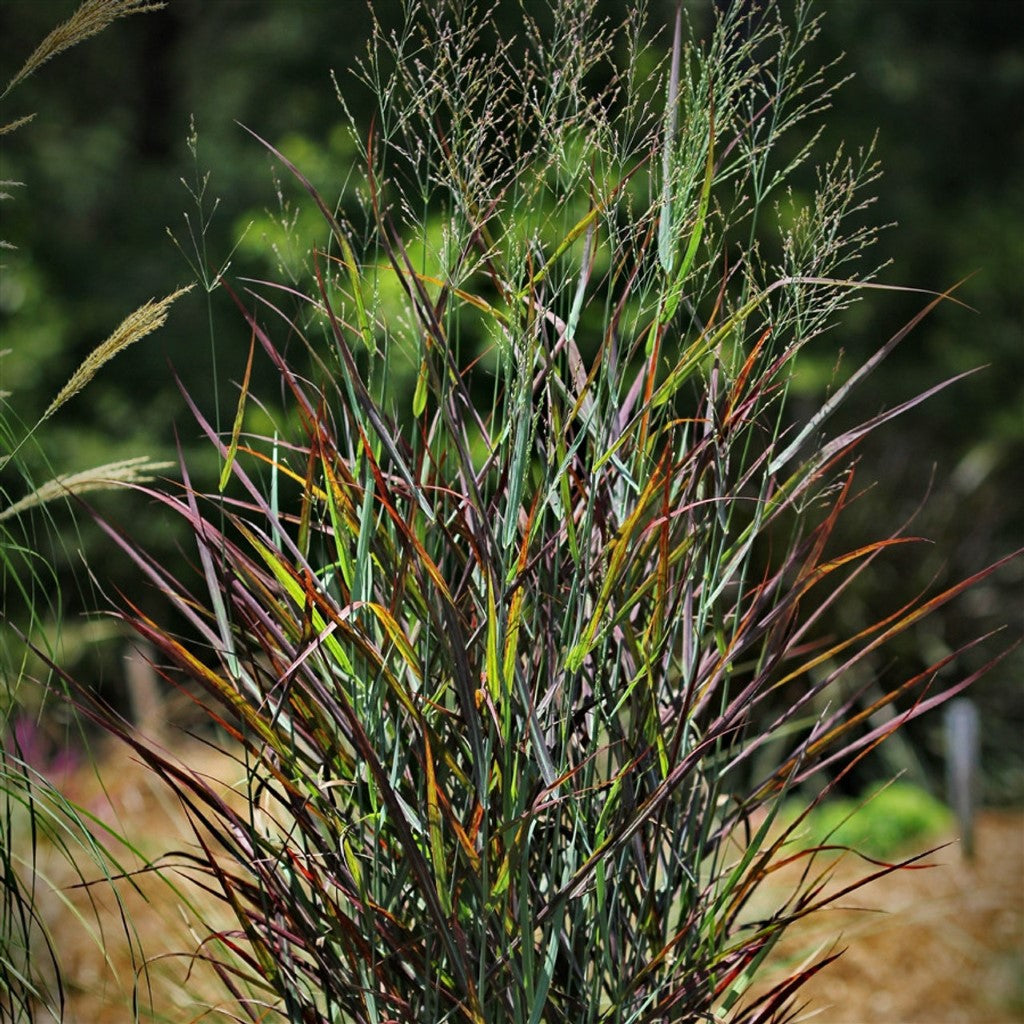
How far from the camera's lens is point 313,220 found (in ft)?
24.6

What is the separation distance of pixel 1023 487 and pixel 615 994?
Result: 33.6 ft

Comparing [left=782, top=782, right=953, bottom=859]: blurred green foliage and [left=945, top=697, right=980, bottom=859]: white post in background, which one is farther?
[left=782, top=782, right=953, bottom=859]: blurred green foliage

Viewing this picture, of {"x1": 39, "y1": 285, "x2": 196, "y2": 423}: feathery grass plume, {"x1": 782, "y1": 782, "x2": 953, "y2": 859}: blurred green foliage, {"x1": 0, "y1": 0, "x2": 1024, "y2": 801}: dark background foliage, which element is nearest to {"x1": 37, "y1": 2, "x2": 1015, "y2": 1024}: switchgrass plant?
{"x1": 39, "y1": 285, "x2": 196, "y2": 423}: feathery grass plume

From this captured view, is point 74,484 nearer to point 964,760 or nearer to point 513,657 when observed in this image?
point 513,657

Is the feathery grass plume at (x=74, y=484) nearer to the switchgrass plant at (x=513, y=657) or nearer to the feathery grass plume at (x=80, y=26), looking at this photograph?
the switchgrass plant at (x=513, y=657)

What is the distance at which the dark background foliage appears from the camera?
Result: 7359 mm

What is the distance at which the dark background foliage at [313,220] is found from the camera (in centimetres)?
736

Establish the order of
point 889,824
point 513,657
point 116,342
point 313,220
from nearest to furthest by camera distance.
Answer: point 513,657
point 116,342
point 889,824
point 313,220

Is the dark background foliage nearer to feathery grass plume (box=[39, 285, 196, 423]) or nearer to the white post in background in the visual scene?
the white post in background

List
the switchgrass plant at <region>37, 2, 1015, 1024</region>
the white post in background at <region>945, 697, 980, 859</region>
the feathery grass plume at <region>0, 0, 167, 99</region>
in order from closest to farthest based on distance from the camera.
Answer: the switchgrass plant at <region>37, 2, 1015, 1024</region> → the feathery grass plume at <region>0, 0, 167, 99</region> → the white post in background at <region>945, 697, 980, 859</region>

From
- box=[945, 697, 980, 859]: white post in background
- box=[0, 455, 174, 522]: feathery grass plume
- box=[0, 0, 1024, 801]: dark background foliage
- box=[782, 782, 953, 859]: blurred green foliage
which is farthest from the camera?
box=[0, 0, 1024, 801]: dark background foliage

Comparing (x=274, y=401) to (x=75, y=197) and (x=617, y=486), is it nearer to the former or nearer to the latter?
(x=75, y=197)

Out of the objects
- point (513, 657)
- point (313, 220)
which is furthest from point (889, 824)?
point (313, 220)

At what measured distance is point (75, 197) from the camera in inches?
378
